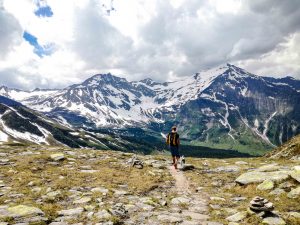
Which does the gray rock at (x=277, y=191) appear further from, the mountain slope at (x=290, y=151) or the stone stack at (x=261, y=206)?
the mountain slope at (x=290, y=151)

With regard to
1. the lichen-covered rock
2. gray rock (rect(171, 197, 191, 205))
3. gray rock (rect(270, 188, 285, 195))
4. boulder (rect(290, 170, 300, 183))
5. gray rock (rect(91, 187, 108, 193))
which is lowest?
gray rock (rect(171, 197, 191, 205))

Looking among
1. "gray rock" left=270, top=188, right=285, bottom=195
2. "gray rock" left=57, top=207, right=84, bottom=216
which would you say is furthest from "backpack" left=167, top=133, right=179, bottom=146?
"gray rock" left=57, top=207, right=84, bottom=216

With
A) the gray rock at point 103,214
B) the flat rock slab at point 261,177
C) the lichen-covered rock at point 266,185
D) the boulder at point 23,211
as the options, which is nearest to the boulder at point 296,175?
the flat rock slab at point 261,177

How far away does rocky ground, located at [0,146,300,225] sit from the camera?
15531mm

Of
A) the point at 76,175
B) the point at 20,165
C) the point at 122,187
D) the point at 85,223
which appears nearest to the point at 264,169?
the point at 122,187

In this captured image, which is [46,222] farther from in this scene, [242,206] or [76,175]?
[76,175]

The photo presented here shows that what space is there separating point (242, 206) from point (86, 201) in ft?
26.0

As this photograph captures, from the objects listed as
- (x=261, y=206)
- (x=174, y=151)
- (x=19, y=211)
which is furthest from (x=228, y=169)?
(x=19, y=211)

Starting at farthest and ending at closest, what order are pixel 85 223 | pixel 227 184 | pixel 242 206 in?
pixel 227 184 < pixel 242 206 < pixel 85 223

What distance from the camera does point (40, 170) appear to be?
27.5 metres

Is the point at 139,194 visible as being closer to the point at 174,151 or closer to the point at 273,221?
the point at 273,221

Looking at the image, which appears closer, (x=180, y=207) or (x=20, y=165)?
(x=180, y=207)

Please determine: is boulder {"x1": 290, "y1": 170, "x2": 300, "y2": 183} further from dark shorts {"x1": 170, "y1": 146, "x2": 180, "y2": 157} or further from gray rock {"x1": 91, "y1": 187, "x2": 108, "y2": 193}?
dark shorts {"x1": 170, "y1": 146, "x2": 180, "y2": 157}

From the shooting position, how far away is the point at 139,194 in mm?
21203
